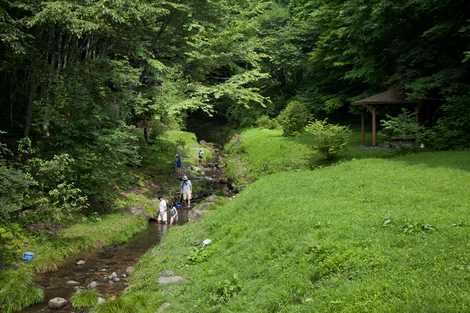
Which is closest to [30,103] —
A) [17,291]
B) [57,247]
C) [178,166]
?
[57,247]

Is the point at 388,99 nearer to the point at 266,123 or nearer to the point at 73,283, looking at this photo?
the point at 73,283

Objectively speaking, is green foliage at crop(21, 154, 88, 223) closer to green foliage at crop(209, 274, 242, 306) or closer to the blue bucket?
the blue bucket

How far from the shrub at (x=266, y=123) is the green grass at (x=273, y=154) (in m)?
6.39

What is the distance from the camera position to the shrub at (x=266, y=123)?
5203 centimetres

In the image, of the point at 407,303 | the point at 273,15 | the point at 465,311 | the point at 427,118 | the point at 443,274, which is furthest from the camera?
the point at 273,15

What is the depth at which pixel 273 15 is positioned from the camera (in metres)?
65.9

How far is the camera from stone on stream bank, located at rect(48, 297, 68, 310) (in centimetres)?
1232

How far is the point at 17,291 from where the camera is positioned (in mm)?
12422

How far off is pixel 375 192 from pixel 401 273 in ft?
22.2

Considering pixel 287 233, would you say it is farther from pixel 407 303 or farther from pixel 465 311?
pixel 465 311

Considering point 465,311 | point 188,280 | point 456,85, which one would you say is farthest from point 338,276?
point 456,85

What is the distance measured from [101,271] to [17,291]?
11.5 ft

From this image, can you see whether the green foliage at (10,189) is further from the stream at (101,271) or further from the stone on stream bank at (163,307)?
the stone on stream bank at (163,307)

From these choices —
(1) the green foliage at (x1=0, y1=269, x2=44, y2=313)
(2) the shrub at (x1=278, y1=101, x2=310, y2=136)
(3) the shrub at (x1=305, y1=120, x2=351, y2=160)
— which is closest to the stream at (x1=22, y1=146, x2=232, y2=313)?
(1) the green foliage at (x1=0, y1=269, x2=44, y2=313)
